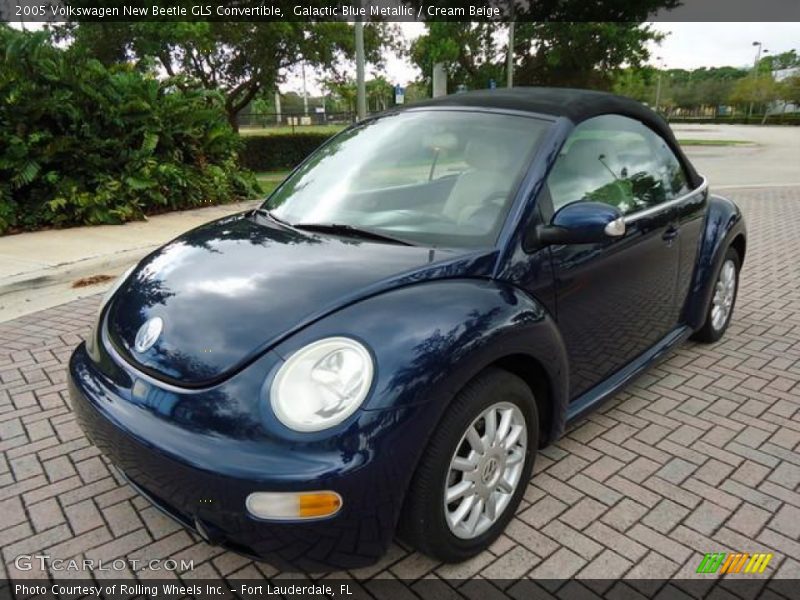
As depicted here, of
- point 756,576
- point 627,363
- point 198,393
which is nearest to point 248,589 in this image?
point 198,393

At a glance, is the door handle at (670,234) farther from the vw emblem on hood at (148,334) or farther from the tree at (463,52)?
the tree at (463,52)

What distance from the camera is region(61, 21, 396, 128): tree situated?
16266 mm

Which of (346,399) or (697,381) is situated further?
(697,381)

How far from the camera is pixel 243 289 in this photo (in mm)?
2199

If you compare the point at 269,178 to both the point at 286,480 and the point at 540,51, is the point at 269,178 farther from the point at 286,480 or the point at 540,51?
the point at 540,51

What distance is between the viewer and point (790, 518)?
2.51 m

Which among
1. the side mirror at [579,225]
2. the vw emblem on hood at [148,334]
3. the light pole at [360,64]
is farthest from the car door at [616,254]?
the light pole at [360,64]

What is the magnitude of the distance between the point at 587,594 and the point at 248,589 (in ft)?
3.86

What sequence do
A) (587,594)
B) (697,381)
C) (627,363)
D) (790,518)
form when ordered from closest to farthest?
(587,594), (790,518), (627,363), (697,381)

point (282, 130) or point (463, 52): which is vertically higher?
point (463, 52)

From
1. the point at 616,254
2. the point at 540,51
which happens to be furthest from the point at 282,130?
the point at 616,254

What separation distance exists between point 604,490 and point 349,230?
5.22 feet

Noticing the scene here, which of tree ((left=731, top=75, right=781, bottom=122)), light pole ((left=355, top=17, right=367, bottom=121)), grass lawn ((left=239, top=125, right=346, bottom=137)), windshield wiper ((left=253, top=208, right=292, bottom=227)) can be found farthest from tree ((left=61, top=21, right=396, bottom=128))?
tree ((left=731, top=75, right=781, bottom=122))

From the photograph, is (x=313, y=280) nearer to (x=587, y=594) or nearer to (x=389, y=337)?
(x=389, y=337)
